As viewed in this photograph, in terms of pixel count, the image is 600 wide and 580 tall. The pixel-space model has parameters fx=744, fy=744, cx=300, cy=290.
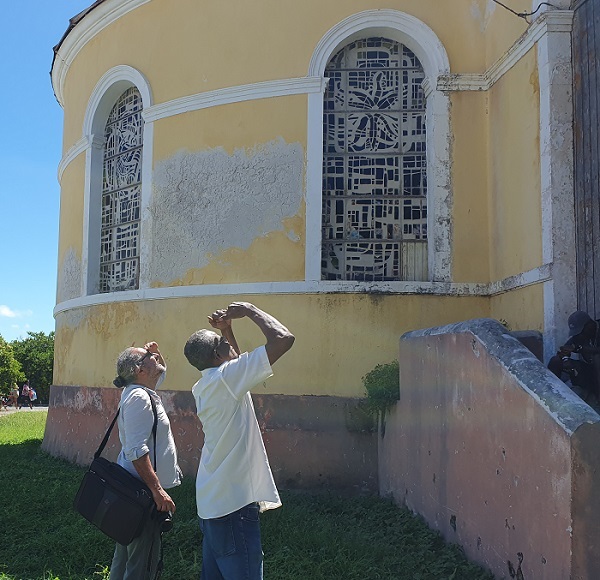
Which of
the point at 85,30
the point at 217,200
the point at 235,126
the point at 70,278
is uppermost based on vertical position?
the point at 85,30

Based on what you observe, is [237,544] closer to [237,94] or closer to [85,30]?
[237,94]

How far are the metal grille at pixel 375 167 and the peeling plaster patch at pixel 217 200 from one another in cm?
47

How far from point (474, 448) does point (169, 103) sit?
18.6 feet

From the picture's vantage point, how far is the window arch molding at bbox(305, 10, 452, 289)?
7652 mm

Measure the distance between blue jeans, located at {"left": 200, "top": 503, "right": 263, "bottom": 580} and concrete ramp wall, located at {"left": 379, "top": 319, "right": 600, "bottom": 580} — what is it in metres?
1.53

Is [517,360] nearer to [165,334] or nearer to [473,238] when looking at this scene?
[473,238]

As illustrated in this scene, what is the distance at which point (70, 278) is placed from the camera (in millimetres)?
10508

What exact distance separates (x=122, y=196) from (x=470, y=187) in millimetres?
4669

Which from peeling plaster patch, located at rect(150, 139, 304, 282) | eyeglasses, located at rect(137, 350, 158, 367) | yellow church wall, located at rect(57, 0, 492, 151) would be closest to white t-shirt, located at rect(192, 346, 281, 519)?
eyeglasses, located at rect(137, 350, 158, 367)

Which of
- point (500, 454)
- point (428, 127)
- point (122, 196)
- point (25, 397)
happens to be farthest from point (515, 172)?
point (25, 397)

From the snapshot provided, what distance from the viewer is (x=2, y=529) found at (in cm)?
653

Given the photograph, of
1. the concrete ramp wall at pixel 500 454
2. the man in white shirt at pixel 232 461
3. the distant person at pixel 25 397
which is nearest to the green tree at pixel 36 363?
the distant person at pixel 25 397

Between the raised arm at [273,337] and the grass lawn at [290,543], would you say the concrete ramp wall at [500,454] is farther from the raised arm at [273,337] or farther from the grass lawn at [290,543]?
the raised arm at [273,337]

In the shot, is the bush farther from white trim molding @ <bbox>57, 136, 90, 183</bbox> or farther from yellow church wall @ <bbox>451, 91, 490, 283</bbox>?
white trim molding @ <bbox>57, 136, 90, 183</bbox>
